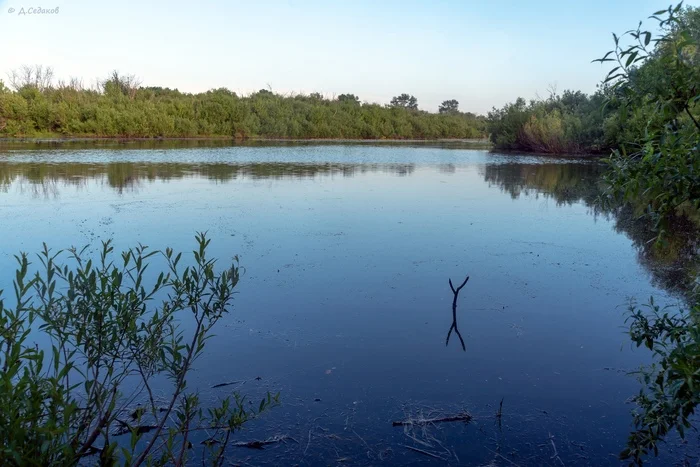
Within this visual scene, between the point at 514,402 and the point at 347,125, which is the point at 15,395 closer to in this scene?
the point at 514,402

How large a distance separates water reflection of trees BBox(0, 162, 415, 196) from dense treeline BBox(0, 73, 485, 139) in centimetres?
2812

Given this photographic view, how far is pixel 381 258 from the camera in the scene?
26.8ft

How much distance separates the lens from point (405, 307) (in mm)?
6086

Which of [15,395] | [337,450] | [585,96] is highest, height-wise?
[585,96]

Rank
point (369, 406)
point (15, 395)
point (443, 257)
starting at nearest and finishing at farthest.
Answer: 1. point (15, 395)
2. point (369, 406)
3. point (443, 257)

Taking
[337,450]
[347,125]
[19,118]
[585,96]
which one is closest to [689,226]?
[337,450]

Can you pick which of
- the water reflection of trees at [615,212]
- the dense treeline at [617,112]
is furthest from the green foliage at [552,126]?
the water reflection of trees at [615,212]

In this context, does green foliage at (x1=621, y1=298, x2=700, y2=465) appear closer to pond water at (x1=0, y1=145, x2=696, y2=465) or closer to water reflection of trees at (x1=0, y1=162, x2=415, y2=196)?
pond water at (x1=0, y1=145, x2=696, y2=465)

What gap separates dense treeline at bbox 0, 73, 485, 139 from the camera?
149 feet

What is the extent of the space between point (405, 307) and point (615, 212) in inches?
361

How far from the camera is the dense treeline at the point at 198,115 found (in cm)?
4556

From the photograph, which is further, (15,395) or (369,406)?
(369,406)

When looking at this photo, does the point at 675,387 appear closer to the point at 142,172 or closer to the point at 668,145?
the point at 668,145

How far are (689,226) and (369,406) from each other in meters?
9.48
